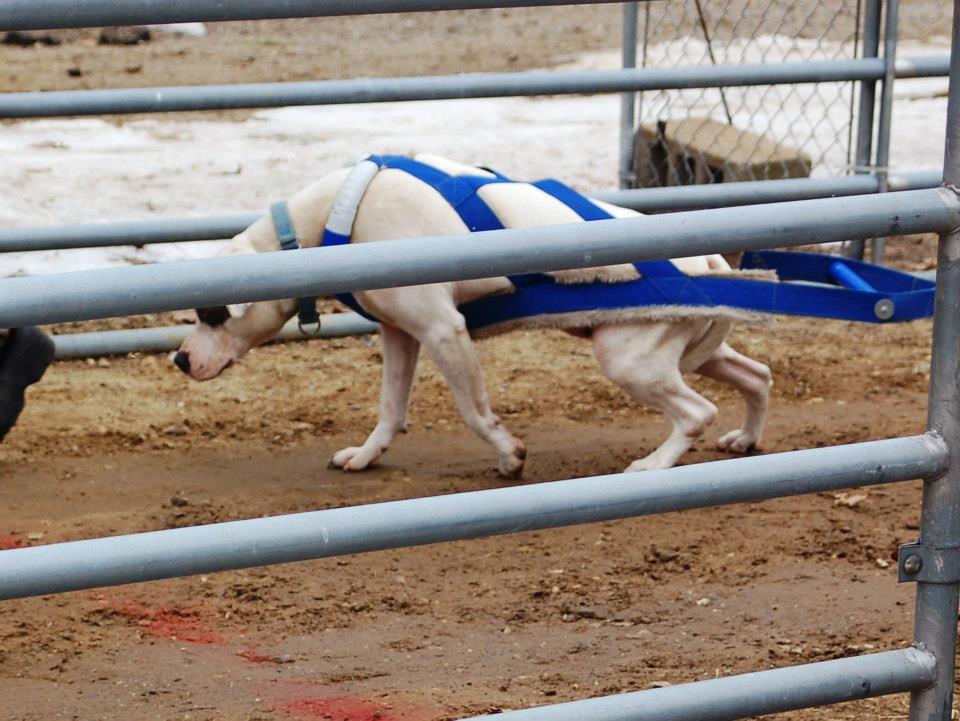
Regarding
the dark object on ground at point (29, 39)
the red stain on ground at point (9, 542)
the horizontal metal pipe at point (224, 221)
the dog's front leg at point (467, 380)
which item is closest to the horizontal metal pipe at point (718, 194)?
the horizontal metal pipe at point (224, 221)

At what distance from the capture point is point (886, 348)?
560 centimetres

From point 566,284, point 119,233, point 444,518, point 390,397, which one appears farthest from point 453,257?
point 119,233

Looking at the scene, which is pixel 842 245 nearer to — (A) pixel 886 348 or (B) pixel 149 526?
(A) pixel 886 348

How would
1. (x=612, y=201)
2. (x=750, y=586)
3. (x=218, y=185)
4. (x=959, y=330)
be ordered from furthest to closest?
(x=218, y=185)
(x=612, y=201)
(x=750, y=586)
(x=959, y=330)

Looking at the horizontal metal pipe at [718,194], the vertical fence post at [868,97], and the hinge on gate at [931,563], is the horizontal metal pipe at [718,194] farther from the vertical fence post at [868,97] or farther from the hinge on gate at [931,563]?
the hinge on gate at [931,563]

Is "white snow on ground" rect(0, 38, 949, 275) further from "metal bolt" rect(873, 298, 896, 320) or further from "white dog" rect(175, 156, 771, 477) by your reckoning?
"metal bolt" rect(873, 298, 896, 320)

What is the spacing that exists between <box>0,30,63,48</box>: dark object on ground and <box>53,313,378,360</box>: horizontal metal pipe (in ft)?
24.4

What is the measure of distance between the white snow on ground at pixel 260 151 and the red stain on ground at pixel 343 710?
3983mm

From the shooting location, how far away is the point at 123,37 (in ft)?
40.0

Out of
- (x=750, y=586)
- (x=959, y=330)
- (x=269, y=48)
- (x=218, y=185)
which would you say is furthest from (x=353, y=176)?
(x=269, y=48)

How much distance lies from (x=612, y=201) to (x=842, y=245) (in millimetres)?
1830

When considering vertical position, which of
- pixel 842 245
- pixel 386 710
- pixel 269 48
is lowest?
pixel 386 710

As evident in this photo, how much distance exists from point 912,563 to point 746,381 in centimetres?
234

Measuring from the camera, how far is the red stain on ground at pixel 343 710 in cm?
277
